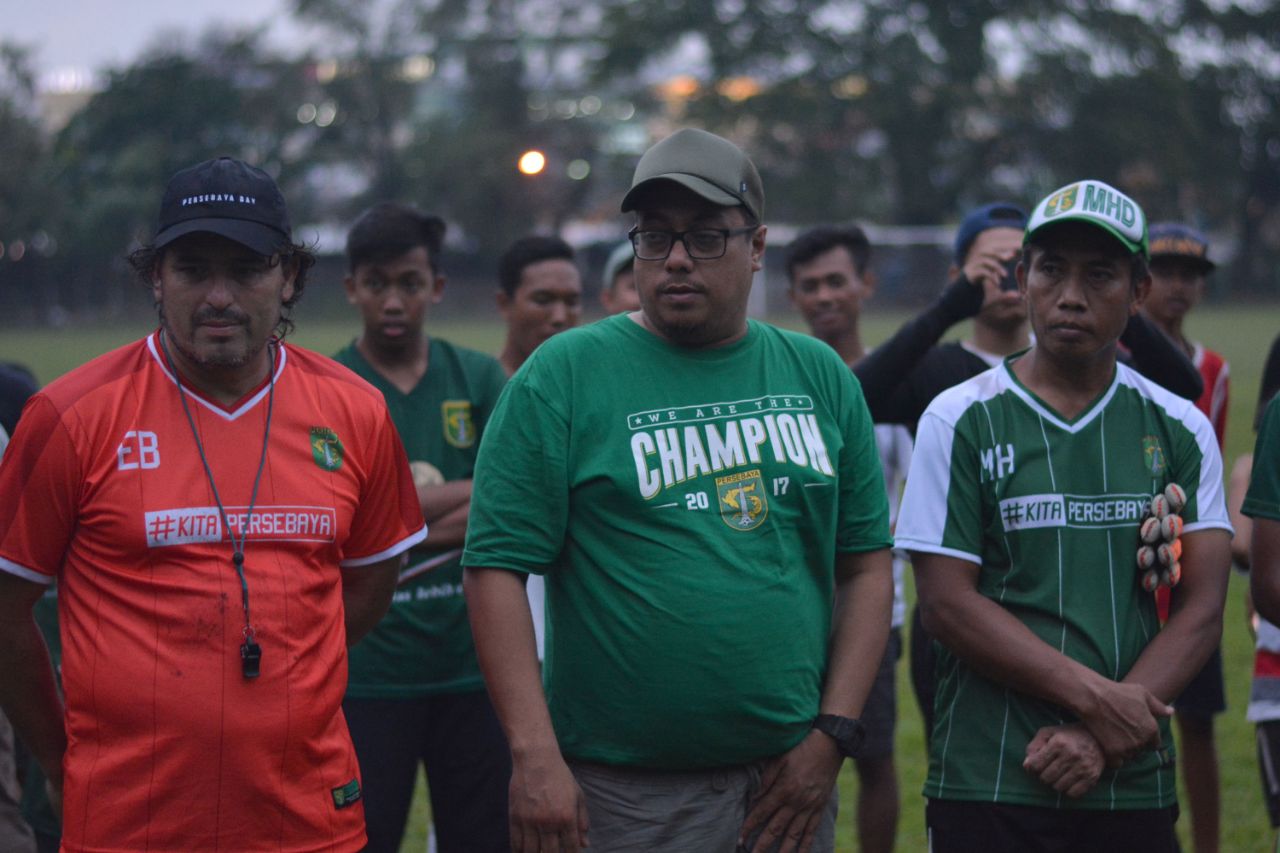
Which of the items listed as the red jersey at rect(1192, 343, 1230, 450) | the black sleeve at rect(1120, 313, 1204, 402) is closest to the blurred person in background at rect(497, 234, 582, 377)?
the black sleeve at rect(1120, 313, 1204, 402)

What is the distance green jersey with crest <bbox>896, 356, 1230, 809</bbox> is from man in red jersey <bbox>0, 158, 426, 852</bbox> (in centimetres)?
145

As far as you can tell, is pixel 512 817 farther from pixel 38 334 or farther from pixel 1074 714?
pixel 38 334

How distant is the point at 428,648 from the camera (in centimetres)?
459

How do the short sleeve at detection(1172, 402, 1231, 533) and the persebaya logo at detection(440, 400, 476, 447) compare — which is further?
the persebaya logo at detection(440, 400, 476, 447)

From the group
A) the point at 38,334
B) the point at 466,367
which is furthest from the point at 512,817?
the point at 38,334

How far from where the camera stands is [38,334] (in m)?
45.3

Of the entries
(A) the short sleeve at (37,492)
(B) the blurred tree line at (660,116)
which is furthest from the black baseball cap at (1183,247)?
(B) the blurred tree line at (660,116)

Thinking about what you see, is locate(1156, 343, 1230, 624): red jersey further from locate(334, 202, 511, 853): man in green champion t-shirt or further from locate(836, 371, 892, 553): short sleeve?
locate(334, 202, 511, 853): man in green champion t-shirt

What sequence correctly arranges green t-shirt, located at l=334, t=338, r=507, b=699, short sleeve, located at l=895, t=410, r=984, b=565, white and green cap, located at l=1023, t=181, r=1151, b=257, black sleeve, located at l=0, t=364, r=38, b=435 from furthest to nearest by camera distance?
green t-shirt, located at l=334, t=338, r=507, b=699
black sleeve, located at l=0, t=364, r=38, b=435
white and green cap, located at l=1023, t=181, r=1151, b=257
short sleeve, located at l=895, t=410, r=984, b=565

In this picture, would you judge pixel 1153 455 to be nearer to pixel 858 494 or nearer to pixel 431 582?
pixel 858 494

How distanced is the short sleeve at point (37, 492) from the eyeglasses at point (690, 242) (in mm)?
1339

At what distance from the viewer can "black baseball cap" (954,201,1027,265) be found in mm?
4867

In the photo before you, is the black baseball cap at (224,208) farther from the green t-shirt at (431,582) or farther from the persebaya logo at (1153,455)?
the persebaya logo at (1153,455)

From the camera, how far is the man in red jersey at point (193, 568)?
9.82 ft
